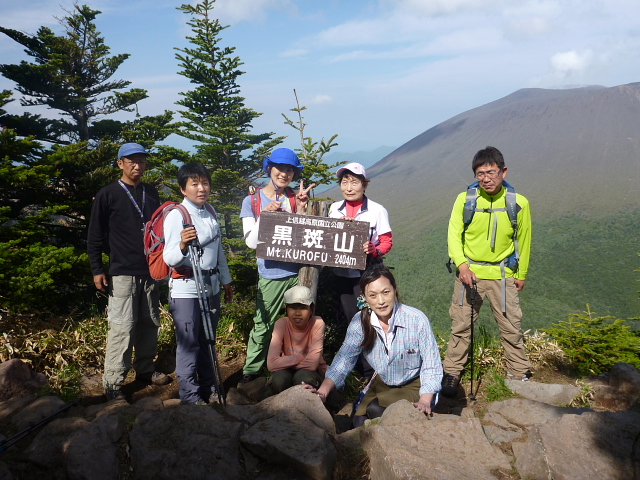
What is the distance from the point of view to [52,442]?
2688 mm

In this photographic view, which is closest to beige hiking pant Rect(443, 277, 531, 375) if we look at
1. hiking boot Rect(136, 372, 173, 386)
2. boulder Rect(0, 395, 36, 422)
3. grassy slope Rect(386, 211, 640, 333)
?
hiking boot Rect(136, 372, 173, 386)

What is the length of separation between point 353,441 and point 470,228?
7.55 feet

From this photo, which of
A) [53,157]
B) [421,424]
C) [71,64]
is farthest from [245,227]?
[71,64]

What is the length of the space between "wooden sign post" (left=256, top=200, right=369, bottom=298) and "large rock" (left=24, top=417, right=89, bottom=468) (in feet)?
6.62

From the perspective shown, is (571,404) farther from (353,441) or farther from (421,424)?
(353,441)

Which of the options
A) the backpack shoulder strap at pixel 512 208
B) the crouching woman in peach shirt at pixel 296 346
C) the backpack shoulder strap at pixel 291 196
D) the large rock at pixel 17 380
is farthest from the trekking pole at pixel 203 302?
the backpack shoulder strap at pixel 512 208

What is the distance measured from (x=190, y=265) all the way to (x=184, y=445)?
1.42 m

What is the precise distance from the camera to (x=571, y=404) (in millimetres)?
4039

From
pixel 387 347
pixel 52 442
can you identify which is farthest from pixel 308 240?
pixel 52 442

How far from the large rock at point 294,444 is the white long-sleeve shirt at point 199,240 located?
1298mm

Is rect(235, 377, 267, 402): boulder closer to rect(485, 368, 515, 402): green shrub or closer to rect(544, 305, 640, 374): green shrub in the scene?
rect(485, 368, 515, 402): green shrub

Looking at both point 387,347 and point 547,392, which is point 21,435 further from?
point 547,392

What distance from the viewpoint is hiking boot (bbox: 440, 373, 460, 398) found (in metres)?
4.28

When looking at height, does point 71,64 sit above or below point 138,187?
above
